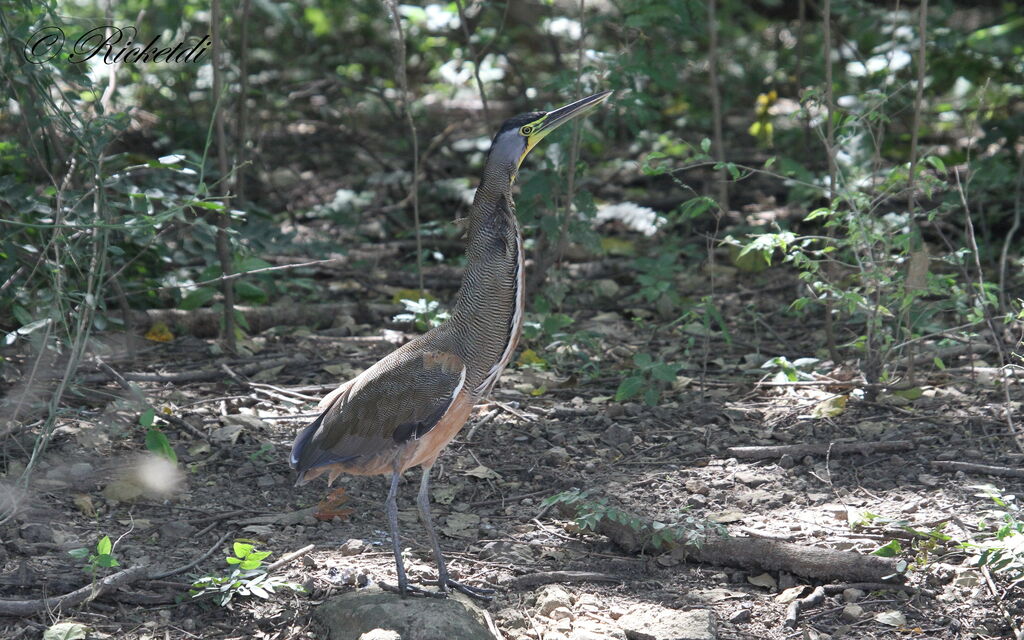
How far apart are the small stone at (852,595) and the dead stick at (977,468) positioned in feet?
3.26

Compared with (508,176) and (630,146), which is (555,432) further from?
(630,146)

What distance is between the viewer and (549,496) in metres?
4.81

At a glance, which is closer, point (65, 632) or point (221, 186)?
point (65, 632)

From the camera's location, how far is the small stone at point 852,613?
12.5 feet

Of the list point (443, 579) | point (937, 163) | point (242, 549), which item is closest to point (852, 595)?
point (443, 579)

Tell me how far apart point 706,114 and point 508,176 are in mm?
5605

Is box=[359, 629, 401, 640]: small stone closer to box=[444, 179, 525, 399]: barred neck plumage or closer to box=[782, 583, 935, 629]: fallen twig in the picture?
box=[444, 179, 525, 399]: barred neck plumage

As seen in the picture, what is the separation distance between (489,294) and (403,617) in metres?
1.36

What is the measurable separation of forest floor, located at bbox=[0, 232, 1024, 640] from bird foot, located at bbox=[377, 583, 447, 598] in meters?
0.10

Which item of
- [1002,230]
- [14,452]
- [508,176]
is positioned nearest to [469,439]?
[508,176]

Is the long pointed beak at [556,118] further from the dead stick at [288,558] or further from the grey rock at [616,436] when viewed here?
the dead stick at [288,558]

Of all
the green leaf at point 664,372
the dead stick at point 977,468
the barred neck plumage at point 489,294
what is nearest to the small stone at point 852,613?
the dead stick at point 977,468

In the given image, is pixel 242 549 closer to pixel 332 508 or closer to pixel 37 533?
pixel 332 508

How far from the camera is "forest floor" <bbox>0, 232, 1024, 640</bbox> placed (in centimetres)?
383
